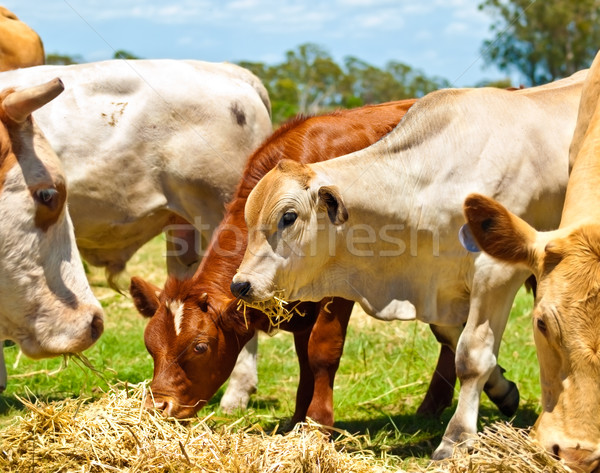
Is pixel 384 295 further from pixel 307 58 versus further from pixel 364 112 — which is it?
pixel 307 58

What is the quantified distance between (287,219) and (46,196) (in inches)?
51.4

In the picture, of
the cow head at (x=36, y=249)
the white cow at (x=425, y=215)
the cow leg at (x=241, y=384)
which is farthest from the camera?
the cow leg at (x=241, y=384)

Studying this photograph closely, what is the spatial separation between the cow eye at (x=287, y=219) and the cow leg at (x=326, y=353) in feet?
2.87

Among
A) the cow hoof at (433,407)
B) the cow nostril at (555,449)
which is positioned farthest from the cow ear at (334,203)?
the cow hoof at (433,407)

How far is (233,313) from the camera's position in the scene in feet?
17.0

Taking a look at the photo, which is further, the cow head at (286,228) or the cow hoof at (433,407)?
the cow hoof at (433,407)

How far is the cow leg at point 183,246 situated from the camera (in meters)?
7.20

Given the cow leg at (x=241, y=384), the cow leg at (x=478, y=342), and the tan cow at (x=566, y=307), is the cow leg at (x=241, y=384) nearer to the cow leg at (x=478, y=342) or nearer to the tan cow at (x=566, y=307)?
the cow leg at (x=478, y=342)

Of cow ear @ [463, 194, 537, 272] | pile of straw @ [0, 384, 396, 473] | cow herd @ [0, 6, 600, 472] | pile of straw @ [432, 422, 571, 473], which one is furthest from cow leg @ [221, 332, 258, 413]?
cow ear @ [463, 194, 537, 272]

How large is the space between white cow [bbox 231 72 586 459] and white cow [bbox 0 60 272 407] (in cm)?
173

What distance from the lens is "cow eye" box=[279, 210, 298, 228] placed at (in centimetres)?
477

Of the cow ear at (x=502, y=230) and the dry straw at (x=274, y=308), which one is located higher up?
the cow ear at (x=502, y=230)

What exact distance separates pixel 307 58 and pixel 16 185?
5730 centimetres

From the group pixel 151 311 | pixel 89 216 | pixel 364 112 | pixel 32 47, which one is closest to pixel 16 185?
pixel 151 311
